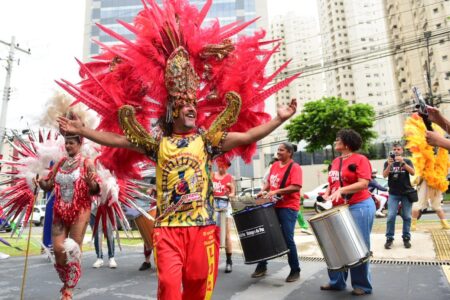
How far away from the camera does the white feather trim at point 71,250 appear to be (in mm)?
3668

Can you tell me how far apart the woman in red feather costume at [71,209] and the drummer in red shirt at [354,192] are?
265cm

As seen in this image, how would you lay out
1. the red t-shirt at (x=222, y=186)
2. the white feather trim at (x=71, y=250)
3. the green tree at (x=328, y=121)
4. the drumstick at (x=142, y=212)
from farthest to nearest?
1. the green tree at (x=328, y=121)
2. the red t-shirt at (x=222, y=186)
3. the drumstick at (x=142, y=212)
4. the white feather trim at (x=71, y=250)

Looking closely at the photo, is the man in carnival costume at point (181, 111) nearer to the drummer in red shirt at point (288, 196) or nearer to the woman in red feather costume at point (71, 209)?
the woman in red feather costume at point (71, 209)

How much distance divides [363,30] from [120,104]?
3995 inches

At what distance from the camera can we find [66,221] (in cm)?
382

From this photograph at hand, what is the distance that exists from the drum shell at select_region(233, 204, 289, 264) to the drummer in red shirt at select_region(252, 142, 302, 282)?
271mm

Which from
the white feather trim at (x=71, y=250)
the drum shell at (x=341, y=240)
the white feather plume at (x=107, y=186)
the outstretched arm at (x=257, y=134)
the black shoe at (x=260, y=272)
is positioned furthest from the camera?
the black shoe at (x=260, y=272)

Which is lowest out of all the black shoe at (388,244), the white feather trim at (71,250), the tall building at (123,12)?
the black shoe at (388,244)

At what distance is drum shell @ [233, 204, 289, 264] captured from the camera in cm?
431

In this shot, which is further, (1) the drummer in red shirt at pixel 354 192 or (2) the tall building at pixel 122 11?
(2) the tall building at pixel 122 11

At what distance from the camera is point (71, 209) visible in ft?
12.5

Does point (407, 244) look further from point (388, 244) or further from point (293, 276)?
point (293, 276)

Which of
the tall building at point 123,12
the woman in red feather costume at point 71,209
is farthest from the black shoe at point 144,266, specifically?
the tall building at point 123,12

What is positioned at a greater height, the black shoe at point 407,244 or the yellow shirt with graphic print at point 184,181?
the yellow shirt with graphic print at point 184,181
